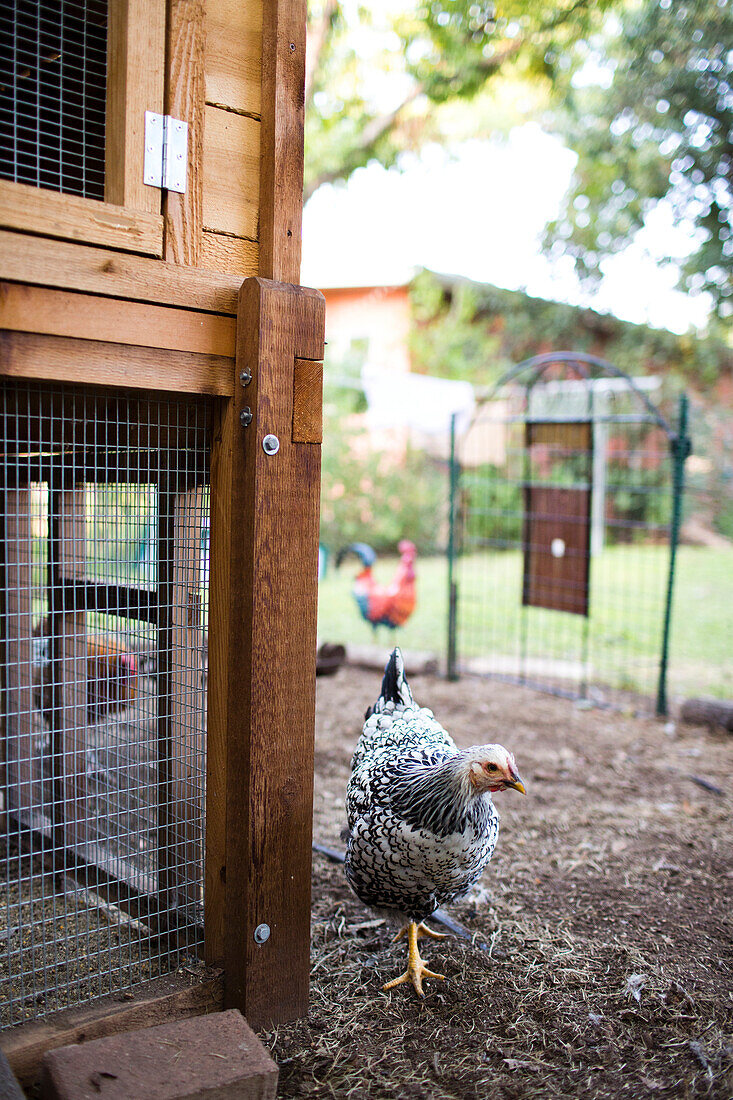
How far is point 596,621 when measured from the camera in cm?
866

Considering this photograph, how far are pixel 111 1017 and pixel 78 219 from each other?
173 cm

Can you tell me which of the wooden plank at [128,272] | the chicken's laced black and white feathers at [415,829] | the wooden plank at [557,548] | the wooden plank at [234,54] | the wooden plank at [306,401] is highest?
the wooden plank at [234,54]

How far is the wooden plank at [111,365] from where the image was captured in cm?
156

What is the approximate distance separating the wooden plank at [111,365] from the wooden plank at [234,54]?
0.62 metres

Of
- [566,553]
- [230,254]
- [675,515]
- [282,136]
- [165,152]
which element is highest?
[282,136]

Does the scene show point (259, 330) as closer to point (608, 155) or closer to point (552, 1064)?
point (552, 1064)

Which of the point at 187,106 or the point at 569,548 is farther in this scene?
the point at 569,548

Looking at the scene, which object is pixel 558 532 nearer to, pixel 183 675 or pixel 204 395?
pixel 183 675

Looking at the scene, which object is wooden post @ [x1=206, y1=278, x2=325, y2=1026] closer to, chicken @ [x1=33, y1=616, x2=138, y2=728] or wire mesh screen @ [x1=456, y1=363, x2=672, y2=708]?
Answer: chicken @ [x1=33, y1=616, x2=138, y2=728]

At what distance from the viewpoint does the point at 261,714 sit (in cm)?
183

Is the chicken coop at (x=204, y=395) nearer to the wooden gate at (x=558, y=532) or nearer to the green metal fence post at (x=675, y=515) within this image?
the green metal fence post at (x=675, y=515)

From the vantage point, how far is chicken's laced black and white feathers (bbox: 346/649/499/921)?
204 cm

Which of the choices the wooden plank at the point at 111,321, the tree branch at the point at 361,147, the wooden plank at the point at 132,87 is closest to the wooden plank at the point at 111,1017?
the wooden plank at the point at 111,321

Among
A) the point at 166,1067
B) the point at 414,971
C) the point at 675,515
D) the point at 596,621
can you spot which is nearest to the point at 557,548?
the point at 675,515
